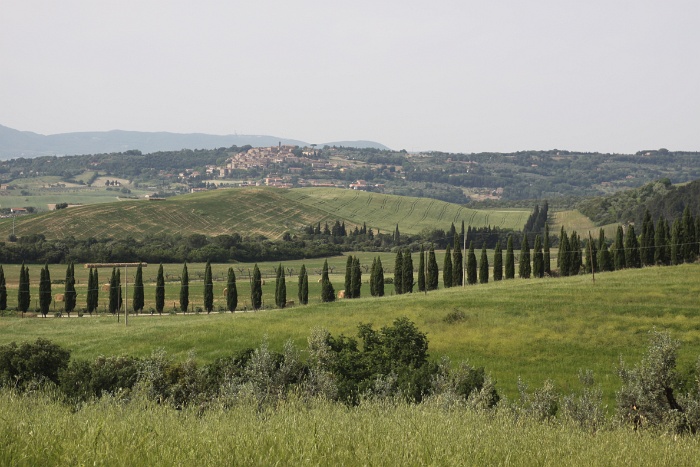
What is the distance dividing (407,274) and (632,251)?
26983 mm

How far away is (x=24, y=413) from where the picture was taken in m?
12.0

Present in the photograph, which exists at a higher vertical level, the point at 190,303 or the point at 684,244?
the point at 684,244

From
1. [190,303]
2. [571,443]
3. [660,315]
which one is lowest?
[190,303]

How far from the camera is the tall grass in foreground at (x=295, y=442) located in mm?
9328

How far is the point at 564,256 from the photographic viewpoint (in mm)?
88562

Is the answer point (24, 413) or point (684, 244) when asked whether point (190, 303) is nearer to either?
point (684, 244)

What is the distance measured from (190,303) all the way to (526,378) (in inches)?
2301

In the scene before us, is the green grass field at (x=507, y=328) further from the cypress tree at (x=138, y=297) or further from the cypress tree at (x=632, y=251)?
the cypress tree at (x=632, y=251)

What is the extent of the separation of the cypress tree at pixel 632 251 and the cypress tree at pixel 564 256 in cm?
670

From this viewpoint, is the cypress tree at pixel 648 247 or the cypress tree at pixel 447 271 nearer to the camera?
the cypress tree at pixel 648 247

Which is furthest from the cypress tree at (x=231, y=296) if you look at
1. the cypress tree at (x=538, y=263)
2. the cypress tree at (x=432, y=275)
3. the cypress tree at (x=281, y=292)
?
the cypress tree at (x=538, y=263)

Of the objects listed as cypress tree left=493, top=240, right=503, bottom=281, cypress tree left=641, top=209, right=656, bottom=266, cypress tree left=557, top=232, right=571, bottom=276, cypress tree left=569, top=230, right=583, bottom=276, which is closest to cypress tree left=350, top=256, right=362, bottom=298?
cypress tree left=493, top=240, right=503, bottom=281

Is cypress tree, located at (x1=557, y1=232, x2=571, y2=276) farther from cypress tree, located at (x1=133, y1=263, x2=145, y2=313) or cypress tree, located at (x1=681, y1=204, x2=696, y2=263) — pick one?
cypress tree, located at (x1=133, y1=263, x2=145, y2=313)

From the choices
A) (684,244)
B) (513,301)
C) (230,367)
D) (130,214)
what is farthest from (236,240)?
(230,367)
